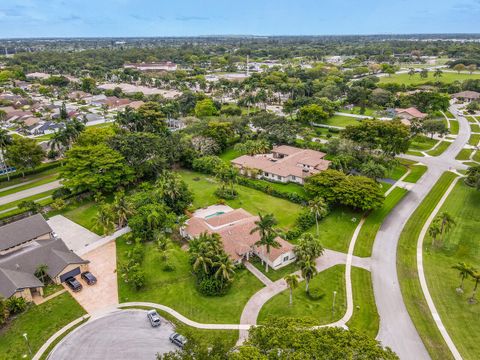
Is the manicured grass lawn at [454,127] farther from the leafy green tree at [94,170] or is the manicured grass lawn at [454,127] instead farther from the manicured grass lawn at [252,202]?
the leafy green tree at [94,170]

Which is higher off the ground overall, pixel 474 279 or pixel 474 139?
pixel 474 139

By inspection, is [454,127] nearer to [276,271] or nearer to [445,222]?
[445,222]

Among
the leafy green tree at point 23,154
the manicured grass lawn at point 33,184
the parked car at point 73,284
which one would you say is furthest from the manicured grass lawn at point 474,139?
the leafy green tree at point 23,154

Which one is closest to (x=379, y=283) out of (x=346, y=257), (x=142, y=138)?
(x=346, y=257)

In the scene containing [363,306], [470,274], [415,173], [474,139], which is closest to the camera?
[363,306]

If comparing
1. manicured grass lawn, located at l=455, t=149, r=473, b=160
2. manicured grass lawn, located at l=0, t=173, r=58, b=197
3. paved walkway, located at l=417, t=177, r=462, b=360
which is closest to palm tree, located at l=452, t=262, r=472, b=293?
paved walkway, located at l=417, t=177, r=462, b=360

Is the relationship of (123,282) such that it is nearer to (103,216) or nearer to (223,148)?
(103,216)

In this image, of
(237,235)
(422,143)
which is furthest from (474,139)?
(237,235)
